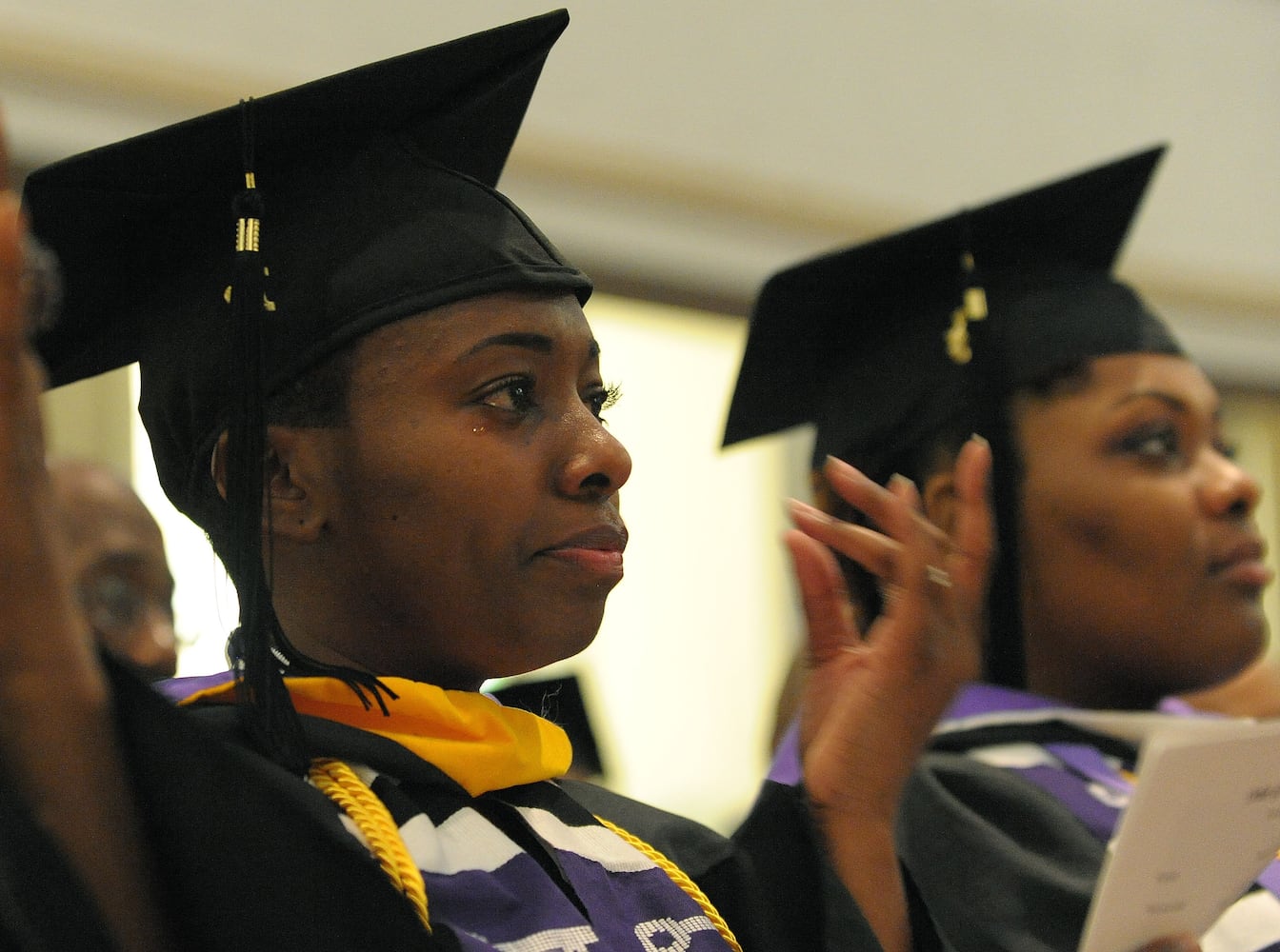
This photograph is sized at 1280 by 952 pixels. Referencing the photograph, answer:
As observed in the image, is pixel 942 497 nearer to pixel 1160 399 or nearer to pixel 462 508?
pixel 1160 399

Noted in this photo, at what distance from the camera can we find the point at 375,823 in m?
1.11

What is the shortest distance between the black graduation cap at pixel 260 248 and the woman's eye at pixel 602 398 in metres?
0.10

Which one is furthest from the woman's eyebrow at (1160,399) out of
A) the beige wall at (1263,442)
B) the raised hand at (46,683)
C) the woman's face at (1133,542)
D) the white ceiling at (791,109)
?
the beige wall at (1263,442)

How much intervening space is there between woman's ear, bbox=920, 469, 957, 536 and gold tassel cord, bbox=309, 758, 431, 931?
1.08 meters

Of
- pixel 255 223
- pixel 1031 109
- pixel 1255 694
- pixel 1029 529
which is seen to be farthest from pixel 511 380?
pixel 1031 109

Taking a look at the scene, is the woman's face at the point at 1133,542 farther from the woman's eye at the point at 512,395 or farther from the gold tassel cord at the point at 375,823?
the gold tassel cord at the point at 375,823

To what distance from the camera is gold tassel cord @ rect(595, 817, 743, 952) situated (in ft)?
4.27

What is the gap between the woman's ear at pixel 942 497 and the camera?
202 cm

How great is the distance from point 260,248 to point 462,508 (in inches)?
11.4

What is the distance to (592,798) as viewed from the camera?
1.47 metres

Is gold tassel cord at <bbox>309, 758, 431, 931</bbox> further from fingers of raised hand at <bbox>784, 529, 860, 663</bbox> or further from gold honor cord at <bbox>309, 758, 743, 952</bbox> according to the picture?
fingers of raised hand at <bbox>784, 529, 860, 663</bbox>

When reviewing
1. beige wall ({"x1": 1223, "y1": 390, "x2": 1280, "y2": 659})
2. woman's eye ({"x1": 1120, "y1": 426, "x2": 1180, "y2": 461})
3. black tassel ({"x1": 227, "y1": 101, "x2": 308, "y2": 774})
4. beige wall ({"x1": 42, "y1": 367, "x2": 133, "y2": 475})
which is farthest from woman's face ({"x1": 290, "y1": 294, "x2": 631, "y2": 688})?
beige wall ({"x1": 1223, "y1": 390, "x2": 1280, "y2": 659})

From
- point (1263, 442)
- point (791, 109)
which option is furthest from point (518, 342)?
point (1263, 442)

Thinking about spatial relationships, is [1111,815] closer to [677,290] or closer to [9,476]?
[9,476]
